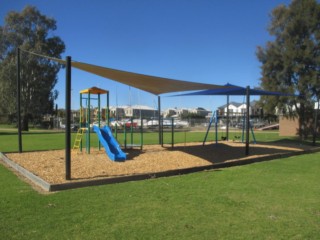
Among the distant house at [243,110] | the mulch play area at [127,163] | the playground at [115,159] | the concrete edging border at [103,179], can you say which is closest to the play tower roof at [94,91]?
the playground at [115,159]

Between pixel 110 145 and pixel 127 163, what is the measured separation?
1.63 m

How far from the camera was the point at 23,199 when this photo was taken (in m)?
6.30

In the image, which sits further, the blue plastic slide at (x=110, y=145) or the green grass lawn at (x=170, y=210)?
the blue plastic slide at (x=110, y=145)

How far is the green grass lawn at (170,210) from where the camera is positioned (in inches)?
183

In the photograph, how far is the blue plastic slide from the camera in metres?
10.9

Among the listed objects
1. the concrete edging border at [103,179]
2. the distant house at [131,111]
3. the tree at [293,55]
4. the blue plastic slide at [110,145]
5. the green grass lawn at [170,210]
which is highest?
the tree at [293,55]

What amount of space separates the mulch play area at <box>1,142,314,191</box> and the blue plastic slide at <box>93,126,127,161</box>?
0.70 feet

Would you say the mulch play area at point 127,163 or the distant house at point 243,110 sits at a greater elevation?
the distant house at point 243,110

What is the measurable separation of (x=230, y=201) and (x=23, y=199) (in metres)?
3.72

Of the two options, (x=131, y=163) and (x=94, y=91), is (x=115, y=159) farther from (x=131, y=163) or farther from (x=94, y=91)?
(x=94, y=91)

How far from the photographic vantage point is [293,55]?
2302 cm

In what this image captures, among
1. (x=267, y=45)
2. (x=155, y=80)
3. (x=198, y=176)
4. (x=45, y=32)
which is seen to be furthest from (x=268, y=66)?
(x=45, y=32)

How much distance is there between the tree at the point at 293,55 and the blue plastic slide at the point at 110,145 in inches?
591

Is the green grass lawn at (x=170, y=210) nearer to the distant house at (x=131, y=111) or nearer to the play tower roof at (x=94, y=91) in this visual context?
the play tower roof at (x=94, y=91)
